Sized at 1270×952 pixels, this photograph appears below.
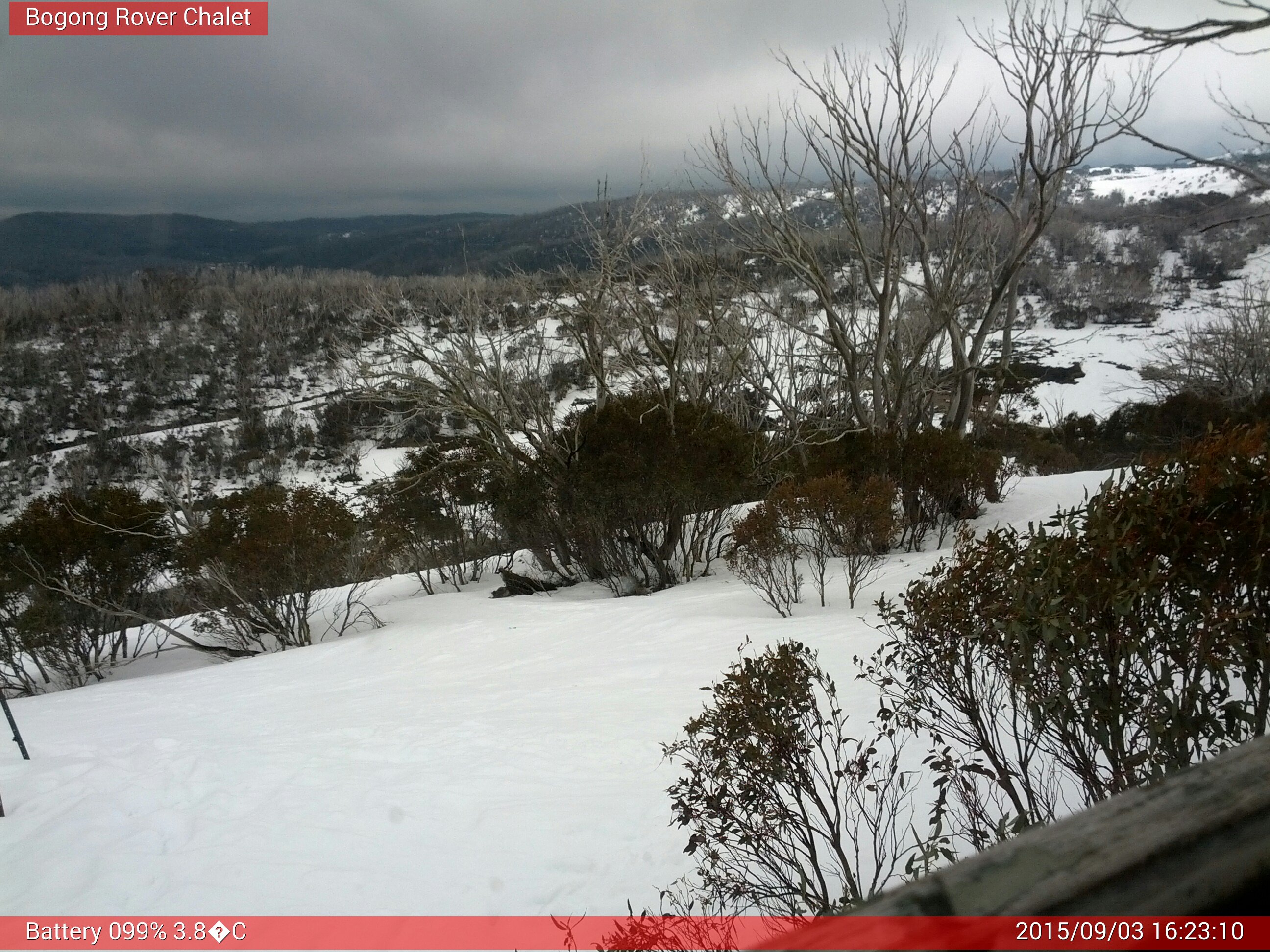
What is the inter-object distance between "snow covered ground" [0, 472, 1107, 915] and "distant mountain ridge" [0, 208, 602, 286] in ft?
25.9

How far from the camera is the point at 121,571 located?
35.6 ft

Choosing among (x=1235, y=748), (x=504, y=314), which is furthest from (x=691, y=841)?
(x=504, y=314)

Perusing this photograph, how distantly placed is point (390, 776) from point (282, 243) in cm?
10170

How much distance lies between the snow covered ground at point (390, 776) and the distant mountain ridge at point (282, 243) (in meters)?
7.90

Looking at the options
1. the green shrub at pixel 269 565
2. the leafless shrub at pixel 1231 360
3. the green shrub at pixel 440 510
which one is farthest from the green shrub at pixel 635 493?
the leafless shrub at pixel 1231 360

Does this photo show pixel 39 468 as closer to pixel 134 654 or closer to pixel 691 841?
pixel 134 654

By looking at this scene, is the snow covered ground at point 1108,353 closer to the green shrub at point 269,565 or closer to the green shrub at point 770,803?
the green shrub at point 269,565

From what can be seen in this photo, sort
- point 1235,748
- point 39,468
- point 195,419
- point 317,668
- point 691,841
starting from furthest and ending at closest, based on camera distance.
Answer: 1. point 195,419
2. point 39,468
3. point 317,668
4. point 691,841
5. point 1235,748

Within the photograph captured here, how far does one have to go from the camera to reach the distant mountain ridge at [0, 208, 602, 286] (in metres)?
20.2

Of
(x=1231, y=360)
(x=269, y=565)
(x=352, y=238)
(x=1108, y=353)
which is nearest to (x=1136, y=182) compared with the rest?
(x=1108, y=353)

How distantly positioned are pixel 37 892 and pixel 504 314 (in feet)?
39.8

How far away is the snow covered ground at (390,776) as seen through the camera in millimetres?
3078

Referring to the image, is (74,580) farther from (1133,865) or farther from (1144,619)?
(1133,865)

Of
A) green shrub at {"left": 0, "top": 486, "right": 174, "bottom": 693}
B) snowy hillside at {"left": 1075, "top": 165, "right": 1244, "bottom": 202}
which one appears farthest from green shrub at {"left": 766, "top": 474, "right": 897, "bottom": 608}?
snowy hillside at {"left": 1075, "top": 165, "right": 1244, "bottom": 202}
